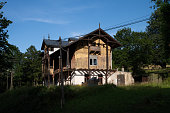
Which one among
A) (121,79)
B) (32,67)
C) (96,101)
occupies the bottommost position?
(96,101)

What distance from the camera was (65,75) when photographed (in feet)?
120

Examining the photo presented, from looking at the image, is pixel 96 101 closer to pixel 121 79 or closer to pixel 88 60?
pixel 88 60

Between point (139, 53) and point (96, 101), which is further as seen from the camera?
point (139, 53)

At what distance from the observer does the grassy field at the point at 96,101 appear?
14.5 metres

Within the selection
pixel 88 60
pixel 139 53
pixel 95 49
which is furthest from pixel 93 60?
pixel 139 53

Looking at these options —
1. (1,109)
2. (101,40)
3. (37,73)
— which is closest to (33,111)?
(1,109)

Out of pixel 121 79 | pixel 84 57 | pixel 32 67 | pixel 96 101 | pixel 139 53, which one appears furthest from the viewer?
pixel 32 67

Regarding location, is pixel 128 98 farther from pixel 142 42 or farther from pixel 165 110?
pixel 142 42

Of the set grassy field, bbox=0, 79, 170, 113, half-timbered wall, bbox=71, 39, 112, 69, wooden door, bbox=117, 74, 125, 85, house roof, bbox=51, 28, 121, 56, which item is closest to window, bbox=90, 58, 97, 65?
half-timbered wall, bbox=71, 39, 112, 69

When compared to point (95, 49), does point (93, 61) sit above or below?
below

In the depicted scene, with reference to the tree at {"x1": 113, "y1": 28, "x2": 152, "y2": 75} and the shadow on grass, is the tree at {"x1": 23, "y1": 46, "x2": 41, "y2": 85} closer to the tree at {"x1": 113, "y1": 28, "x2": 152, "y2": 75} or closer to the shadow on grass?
the tree at {"x1": 113, "y1": 28, "x2": 152, "y2": 75}

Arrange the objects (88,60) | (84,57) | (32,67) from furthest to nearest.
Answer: (32,67) < (84,57) < (88,60)

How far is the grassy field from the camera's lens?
14.5m

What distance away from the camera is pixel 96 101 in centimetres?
1789
